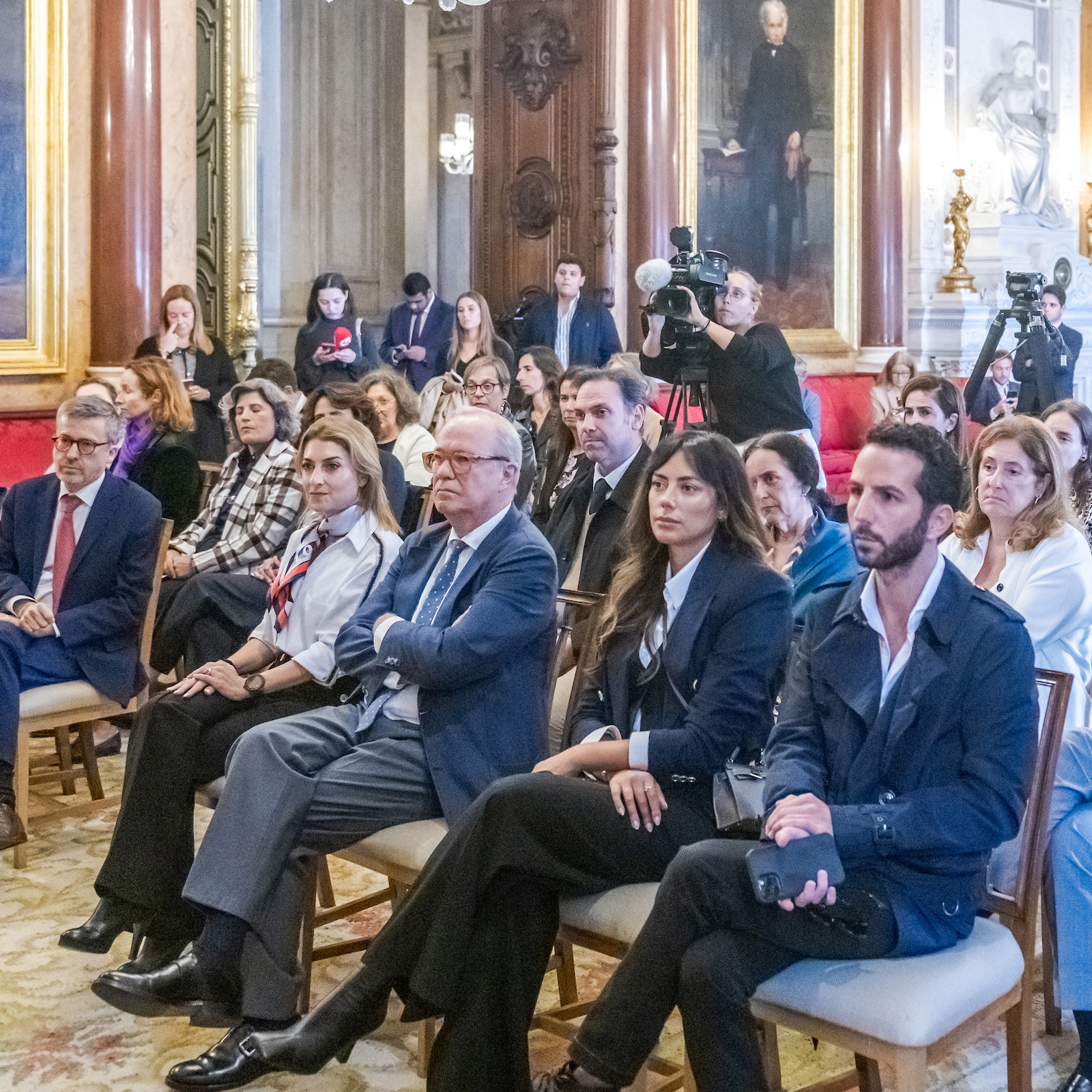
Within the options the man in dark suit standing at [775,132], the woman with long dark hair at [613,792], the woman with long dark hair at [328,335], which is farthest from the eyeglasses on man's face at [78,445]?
the man in dark suit standing at [775,132]

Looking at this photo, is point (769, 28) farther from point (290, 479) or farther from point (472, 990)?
point (472, 990)

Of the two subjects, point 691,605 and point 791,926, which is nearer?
point 791,926

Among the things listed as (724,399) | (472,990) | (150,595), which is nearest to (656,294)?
(724,399)

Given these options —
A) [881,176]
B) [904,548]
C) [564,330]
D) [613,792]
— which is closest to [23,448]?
[564,330]

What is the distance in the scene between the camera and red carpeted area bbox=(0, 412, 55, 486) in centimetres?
672

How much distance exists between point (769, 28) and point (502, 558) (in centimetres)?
786

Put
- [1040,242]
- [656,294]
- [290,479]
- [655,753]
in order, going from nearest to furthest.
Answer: [655,753] < [290,479] < [656,294] < [1040,242]

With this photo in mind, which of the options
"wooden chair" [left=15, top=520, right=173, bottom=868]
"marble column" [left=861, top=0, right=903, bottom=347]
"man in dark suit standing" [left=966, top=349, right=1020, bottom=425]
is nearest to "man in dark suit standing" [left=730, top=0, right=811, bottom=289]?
"marble column" [left=861, top=0, right=903, bottom=347]

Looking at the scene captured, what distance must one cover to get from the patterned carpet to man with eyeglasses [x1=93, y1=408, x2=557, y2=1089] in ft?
0.34

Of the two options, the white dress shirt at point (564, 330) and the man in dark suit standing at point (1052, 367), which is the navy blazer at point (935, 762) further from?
the white dress shirt at point (564, 330)

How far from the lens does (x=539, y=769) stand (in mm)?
2945

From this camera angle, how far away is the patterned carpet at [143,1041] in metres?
3.01

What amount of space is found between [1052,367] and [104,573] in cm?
449

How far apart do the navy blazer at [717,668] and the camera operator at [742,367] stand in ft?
7.83
